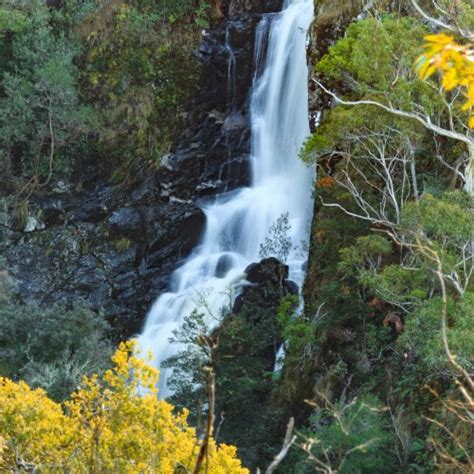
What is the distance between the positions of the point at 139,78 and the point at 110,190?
3.94 meters

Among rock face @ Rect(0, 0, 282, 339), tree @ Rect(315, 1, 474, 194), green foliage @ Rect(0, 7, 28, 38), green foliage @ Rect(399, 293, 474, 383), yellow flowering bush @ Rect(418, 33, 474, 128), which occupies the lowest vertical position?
rock face @ Rect(0, 0, 282, 339)

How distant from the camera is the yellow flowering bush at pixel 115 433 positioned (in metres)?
7.47

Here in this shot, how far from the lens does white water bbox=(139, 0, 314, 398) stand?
2120cm

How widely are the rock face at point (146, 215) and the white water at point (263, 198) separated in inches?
20.0

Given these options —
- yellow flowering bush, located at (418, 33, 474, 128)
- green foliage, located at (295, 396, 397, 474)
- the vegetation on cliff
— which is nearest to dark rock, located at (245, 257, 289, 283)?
the vegetation on cliff

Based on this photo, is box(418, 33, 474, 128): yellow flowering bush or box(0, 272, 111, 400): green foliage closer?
box(418, 33, 474, 128): yellow flowering bush

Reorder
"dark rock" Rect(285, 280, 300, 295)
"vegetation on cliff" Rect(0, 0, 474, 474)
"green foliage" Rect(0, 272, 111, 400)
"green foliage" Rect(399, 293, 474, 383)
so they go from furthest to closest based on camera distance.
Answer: "dark rock" Rect(285, 280, 300, 295)
"green foliage" Rect(0, 272, 111, 400)
"green foliage" Rect(399, 293, 474, 383)
"vegetation on cliff" Rect(0, 0, 474, 474)

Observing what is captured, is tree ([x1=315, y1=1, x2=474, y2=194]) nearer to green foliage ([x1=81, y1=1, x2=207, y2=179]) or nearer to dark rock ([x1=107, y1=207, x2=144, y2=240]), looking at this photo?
dark rock ([x1=107, y1=207, x2=144, y2=240])

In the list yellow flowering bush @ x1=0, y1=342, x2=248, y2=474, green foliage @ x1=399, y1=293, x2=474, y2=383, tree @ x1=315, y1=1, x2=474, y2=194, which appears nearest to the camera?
yellow flowering bush @ x1=0, y1=342, x2=248, y2=474

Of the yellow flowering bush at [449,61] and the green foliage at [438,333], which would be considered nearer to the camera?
the yellow flowering bush at [449,61]

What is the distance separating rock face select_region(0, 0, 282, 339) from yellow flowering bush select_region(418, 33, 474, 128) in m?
18.8

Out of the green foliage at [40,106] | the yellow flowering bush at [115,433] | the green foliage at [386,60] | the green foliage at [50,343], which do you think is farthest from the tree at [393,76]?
the green foliage at [40,106]

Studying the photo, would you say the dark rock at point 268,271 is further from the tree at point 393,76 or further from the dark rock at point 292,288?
the tree at point 393,76

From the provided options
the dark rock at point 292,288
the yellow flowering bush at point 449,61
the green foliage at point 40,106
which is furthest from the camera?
the green foliage at point 40,106
